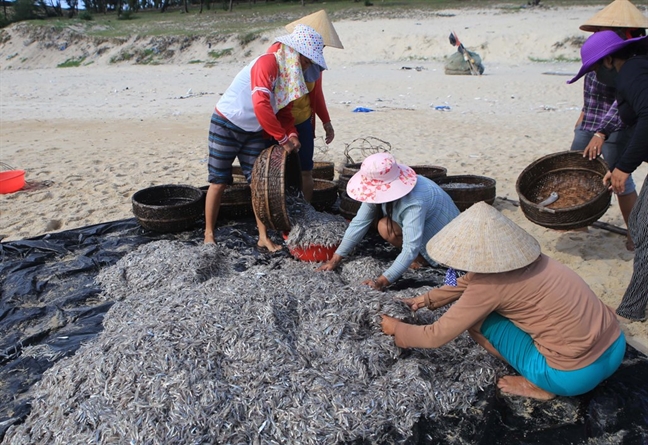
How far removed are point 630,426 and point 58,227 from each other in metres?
4.14

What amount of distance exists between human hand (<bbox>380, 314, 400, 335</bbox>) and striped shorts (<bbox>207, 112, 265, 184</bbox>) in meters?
1.73

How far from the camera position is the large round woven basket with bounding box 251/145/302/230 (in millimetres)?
3387

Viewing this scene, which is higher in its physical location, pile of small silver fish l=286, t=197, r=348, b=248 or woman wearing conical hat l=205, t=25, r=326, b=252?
woman wearing conical hat l=205, t=25, r=326, b=252

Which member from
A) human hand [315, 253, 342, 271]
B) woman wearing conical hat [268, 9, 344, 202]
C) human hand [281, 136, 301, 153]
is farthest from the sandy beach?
human hand [281, 136, 301, 153]

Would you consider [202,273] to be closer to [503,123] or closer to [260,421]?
[260,421]

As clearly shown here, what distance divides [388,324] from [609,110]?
2301 millimetres

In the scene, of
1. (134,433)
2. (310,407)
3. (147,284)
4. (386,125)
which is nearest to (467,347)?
(310,407)

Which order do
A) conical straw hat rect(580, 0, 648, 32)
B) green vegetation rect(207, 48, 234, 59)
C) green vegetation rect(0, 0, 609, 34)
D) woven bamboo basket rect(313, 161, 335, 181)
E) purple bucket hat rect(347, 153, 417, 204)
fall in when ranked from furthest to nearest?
1. green vegetation rect(0, 0, 609, 34)
2. green vegetation rect(207, 48, 234, 59)
3. woven bamboo basket rect(313, 161, 335, 181)
4. conical straw hat rect(580, 0, 648, 32)
5. purple bucket hat rect(347, 153, 417, 204)

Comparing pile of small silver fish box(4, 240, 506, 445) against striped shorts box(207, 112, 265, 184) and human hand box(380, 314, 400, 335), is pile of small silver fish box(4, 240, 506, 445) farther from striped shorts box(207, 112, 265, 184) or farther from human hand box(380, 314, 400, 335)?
striped shorts box(207, 112, 265, 184)

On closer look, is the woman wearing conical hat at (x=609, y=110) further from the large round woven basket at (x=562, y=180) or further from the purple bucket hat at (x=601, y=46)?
the purple bucket hat at (x=601, y=46)

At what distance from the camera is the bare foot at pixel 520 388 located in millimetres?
2258

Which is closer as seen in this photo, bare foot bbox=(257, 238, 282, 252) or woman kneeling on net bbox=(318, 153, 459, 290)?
woman kneeling on net bbox=(318, 153, 459, 290)

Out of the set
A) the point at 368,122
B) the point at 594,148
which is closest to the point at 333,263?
the point at 594,148

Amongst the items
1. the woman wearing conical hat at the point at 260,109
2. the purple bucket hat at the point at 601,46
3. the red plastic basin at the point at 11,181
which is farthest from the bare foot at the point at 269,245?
the red plastic basin at the point at 11,181
